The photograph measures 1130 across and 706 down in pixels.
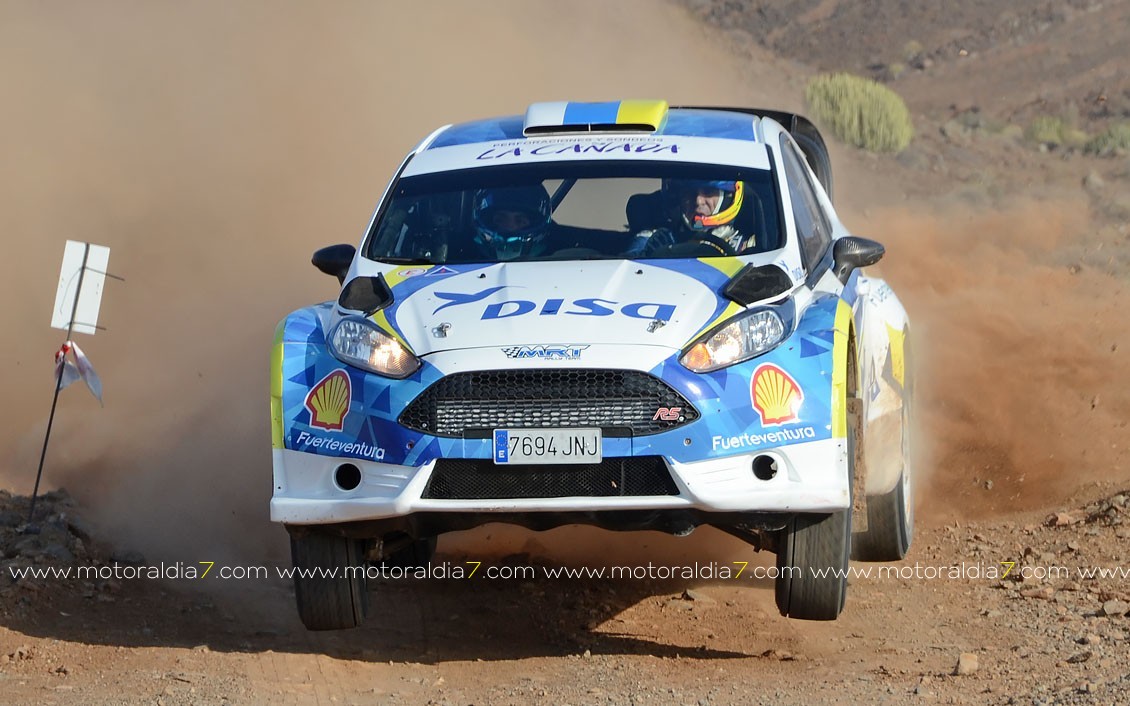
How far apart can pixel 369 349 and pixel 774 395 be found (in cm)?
142

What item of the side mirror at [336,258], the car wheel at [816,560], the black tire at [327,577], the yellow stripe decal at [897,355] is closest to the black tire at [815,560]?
the car wheel at [816,560]

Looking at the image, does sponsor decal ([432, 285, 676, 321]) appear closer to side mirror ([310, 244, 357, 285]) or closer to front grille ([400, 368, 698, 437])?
front grille ([400, 368, 698, 437])

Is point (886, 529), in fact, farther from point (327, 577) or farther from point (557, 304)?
point (327, 577)

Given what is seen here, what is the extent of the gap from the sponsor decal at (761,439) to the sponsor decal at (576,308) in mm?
485

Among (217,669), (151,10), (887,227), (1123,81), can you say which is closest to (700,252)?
(217,669)

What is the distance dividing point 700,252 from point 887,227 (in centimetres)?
1057

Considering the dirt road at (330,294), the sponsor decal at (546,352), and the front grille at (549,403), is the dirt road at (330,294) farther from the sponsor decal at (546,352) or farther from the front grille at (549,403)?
the sponsor decal at (546,352)

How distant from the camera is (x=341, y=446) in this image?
5.83 metres

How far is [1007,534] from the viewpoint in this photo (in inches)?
326

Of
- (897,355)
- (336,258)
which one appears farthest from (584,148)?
(897,355)

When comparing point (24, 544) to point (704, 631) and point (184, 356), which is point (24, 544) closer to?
point (704, 631)

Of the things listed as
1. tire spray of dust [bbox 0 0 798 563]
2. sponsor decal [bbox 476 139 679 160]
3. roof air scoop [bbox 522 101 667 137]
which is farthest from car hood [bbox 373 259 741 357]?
tire spray of dust [bbox 0 0 798 563]

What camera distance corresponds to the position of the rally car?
221 inches

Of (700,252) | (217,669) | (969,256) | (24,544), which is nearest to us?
(217,669)
